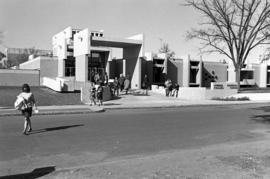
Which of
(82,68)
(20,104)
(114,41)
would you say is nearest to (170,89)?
(114,41)

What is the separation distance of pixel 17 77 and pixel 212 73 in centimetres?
3214

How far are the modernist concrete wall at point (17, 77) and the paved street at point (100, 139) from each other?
2860cm

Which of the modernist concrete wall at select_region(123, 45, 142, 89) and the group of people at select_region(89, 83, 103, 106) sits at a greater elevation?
the modernist concrete wall at select_region(123, 45, 142, 89)

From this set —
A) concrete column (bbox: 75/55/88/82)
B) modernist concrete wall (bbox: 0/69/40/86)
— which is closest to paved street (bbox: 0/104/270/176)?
concrete column (bbox: 75/55/88/82)

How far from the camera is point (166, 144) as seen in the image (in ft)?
27.9

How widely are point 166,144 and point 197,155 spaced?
2.01 m

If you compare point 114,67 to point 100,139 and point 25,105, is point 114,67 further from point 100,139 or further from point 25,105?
point 100,139

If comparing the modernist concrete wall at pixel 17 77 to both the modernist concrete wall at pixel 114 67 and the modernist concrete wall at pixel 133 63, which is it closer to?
the modernist concrete wall at pixel 114 67

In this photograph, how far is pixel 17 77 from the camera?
41.0 m

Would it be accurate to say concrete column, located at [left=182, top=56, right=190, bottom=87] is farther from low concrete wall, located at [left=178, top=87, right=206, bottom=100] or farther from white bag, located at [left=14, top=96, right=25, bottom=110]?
white bag, located at [left=14, top=96, right=25, bottom=110]

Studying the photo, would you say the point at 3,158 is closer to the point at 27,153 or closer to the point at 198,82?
the point at 27,153

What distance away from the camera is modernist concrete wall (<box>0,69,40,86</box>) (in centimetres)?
4019

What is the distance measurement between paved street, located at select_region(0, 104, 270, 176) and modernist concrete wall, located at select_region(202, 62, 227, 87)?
44786 mm

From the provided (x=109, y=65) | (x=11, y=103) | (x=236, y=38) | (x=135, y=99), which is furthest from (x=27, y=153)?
(x=109, y=65)
